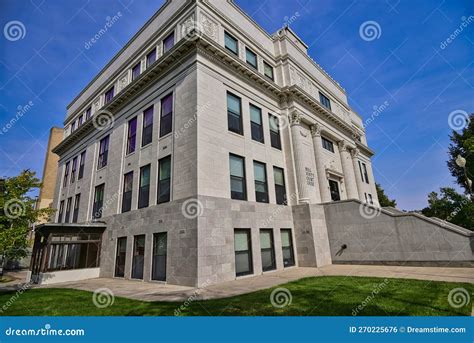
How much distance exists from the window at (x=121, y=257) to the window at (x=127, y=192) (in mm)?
2099

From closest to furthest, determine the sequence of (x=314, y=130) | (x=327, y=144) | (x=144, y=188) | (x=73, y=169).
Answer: (x=144, y=188)
(x=314, y=130)
(x=327, y=144)
(x=73, y=169)

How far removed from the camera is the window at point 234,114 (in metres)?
16.0

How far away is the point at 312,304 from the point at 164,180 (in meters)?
10.7

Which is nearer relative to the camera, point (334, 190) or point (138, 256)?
point (138, 256)

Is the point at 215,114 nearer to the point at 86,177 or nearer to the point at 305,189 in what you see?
the point at 305,189

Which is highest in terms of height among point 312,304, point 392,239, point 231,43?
point 231,43

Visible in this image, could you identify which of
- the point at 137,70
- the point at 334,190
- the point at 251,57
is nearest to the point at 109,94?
the point at 137,70

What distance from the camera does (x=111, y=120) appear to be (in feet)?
71.6

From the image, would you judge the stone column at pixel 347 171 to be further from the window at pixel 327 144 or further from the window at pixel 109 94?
the window at pixel 109 94

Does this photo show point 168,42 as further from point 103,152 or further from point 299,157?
point 299,157

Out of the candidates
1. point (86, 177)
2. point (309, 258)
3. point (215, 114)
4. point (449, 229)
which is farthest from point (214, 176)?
point (86, 177)

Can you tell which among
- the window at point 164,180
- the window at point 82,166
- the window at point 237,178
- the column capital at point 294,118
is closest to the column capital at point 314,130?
the column capital at point 294,118

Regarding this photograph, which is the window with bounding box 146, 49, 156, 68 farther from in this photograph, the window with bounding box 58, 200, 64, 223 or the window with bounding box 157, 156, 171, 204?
the window with bounding box 58, 200, 64, 223

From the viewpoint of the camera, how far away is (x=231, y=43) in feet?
58.3
